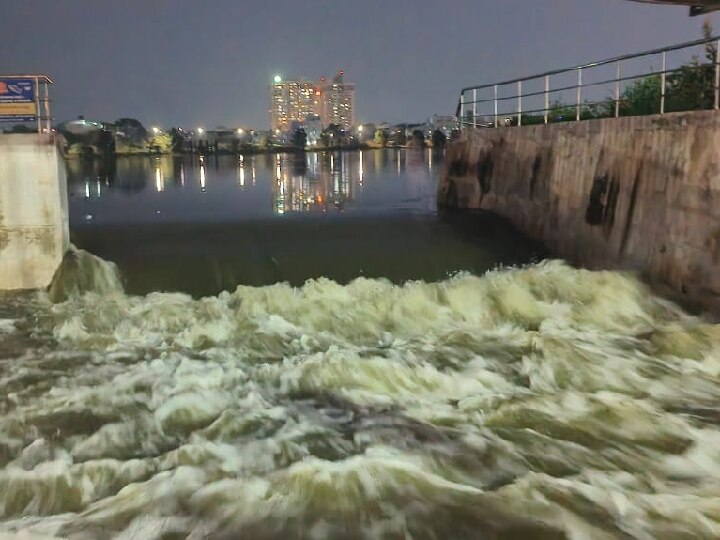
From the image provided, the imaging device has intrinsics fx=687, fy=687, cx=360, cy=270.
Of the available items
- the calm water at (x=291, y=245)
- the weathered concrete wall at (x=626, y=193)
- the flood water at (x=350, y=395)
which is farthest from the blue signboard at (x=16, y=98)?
the weathered concrete wall at (x=626, y=193)

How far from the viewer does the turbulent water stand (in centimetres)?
563

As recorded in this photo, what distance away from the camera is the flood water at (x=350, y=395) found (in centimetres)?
568

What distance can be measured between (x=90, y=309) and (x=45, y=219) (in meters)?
2.20

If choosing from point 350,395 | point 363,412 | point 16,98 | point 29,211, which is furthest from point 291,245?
point 363,412

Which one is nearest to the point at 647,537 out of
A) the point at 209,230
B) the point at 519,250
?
the point at 519,250

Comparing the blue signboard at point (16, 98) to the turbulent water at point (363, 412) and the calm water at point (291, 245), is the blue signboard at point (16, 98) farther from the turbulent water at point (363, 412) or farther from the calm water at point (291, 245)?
the turbulent water at point (363, 412)

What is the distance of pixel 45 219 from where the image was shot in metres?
12.5

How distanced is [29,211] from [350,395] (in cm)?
765

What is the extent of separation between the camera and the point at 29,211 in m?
12.5

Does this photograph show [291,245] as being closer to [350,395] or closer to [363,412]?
[350,395]

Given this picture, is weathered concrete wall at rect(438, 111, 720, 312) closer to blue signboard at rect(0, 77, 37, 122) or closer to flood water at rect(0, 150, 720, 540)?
flood water at rect(0, 150, 720, 540)

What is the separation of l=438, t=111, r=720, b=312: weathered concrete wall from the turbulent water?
0.80 meters

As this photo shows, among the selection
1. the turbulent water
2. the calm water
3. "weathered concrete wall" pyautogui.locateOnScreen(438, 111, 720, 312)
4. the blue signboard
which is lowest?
the turbulent water

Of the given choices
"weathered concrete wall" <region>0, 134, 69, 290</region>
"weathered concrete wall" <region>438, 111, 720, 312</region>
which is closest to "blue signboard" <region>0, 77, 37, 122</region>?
"weathered concrete wall" <region>0, 134, 69, 290</region>
